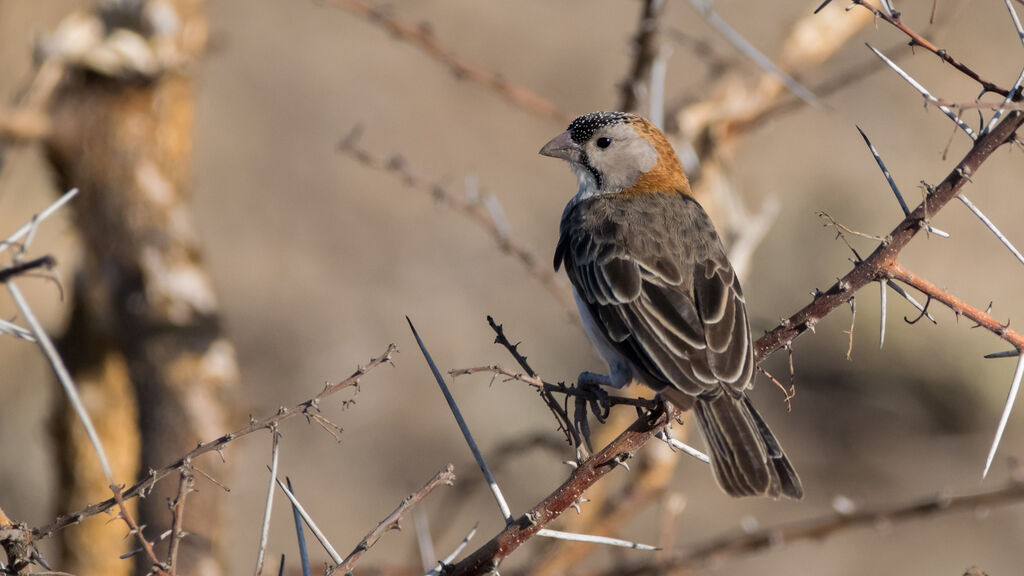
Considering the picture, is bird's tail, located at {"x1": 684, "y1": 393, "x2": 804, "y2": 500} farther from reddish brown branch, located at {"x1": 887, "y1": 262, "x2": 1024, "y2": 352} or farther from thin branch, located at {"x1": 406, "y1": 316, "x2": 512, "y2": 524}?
thin branch, located at {"x1": 406, "y1": 316, "x2": 512, "y2": 524}

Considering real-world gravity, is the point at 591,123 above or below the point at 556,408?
above

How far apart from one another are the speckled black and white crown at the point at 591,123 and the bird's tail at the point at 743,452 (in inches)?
73.9

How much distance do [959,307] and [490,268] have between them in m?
9.42

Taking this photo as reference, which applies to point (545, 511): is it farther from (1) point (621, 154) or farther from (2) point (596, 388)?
(1) point (621, 154)

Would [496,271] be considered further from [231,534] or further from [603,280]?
[603,280]

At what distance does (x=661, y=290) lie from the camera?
419cm

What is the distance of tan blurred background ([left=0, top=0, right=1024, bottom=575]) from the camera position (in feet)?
32.1

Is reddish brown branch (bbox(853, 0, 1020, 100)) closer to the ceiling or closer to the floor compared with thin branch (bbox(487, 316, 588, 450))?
closer to the ceiling

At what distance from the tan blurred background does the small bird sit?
442 cm

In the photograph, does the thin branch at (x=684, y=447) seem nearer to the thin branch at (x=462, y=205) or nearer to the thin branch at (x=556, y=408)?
the thin branch at (x=556, y=408)

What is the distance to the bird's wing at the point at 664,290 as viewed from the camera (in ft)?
12.3

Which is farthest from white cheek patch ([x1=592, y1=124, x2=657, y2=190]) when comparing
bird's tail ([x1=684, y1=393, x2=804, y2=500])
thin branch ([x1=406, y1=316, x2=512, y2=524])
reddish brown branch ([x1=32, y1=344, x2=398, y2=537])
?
reddish brown branch ([x1=32, y1=344, x2=398, y2=537])

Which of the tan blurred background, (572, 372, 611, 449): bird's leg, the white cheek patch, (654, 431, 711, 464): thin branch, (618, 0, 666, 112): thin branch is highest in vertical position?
the tan blurred background

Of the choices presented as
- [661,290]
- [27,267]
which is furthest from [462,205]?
[27,267]
